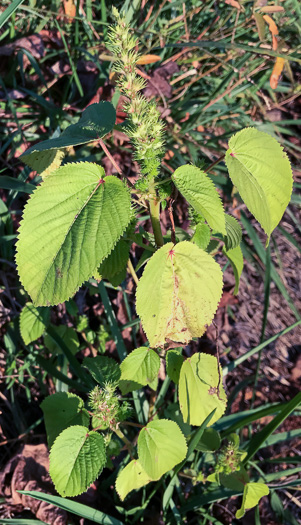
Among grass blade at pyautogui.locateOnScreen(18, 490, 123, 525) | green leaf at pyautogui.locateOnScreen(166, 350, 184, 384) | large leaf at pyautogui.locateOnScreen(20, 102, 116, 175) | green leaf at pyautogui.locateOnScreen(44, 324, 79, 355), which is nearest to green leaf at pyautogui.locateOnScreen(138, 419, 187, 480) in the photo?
green leaf at pyautogui.locateOnScreen(166, 350, 184, 384)

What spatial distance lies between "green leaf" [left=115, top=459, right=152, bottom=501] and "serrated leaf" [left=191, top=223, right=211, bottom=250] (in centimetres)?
61

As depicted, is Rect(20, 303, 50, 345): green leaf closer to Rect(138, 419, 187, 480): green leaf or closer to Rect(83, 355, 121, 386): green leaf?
Rect(83, 355, 121, 386): green leaf

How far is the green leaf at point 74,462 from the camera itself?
1038mm

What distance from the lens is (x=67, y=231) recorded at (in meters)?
0.87

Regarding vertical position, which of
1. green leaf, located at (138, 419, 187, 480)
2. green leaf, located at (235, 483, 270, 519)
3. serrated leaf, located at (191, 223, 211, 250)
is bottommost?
green leaf, located at (235, 483, 270, 519)

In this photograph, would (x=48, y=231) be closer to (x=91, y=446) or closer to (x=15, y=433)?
(x=91, y=446)

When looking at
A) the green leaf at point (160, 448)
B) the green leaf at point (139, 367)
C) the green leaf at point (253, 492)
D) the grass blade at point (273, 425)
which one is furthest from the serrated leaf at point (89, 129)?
the green leaf at point (253, 492)

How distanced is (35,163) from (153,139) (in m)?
0.38

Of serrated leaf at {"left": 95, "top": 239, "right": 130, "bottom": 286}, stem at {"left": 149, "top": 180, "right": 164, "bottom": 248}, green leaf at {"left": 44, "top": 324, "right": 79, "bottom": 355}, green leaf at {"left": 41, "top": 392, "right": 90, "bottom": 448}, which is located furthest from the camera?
green leaf at {"left": 44, "top": 324, "right": 79, "bottom": 355}

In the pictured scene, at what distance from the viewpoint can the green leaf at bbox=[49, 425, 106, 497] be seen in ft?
3.41

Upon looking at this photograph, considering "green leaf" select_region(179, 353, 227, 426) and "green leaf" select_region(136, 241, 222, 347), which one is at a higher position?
"green leaf" select_region(136, 241, 222, 347)

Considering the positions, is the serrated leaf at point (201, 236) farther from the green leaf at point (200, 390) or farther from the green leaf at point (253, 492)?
the green leaf at point (253, 492)

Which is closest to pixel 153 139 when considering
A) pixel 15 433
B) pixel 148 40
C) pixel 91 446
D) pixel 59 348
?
pixel 91 446

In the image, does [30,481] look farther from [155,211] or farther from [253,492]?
[155,211]
